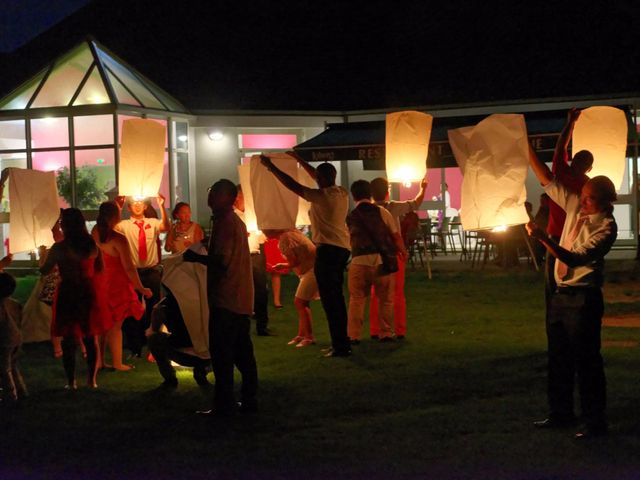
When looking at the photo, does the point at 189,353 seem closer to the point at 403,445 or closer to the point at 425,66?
the point at 403,445

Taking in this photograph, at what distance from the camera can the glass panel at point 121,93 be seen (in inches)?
778

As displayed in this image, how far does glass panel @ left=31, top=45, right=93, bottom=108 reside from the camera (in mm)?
20109

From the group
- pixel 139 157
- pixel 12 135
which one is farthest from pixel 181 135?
pixel 139 157

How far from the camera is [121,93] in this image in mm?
19922

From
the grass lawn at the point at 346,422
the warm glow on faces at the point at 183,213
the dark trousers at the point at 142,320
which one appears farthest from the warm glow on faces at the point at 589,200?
the warm glow on faces at the point at 183,213

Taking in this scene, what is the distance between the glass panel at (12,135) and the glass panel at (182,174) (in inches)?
141

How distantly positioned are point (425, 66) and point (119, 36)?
929 centimetres

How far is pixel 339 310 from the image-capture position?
8984 millimetres

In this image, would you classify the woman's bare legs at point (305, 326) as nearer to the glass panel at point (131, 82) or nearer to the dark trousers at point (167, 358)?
the dark trousers at point (167, 358)

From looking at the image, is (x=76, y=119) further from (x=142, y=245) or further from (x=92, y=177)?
(x=142, y=245)

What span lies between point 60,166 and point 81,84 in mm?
1935

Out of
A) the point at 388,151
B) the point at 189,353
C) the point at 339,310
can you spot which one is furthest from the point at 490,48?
the point at 189,353

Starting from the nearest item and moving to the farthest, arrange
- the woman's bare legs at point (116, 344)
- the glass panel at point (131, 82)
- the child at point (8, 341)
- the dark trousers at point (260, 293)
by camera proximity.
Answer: the child at point (8, 341)
the woman's bare legs at point (116, 344)
the dark trousers at point (260, 293)
the glass panel at point (131, 82)

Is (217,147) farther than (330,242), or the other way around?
(217,147)
